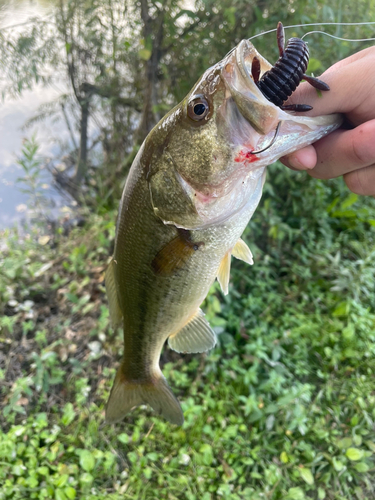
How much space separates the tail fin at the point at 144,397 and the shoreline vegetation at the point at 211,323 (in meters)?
0.56

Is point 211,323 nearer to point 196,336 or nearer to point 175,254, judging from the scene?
point 196,336

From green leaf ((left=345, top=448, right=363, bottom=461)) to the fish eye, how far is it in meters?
2.25

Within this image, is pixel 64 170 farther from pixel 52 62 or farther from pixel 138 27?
pixel 138 27

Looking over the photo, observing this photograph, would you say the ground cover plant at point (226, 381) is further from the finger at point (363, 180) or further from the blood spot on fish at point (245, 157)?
the blood spot on fish at point (245, 157)

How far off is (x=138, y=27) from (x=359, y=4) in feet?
6.06

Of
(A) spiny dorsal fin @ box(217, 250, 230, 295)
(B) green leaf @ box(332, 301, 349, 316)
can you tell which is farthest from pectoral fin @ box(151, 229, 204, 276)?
(B) green leaf @ box(332, 301, 349, 316)

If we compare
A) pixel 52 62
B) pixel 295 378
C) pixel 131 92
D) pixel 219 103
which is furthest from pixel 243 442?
pixel 52 62

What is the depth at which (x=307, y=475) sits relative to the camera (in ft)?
6.53

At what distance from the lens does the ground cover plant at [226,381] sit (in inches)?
78.3

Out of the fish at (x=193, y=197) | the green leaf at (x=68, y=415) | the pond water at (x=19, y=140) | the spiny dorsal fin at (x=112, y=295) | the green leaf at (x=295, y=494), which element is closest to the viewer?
the fish at (x=193, y=197)

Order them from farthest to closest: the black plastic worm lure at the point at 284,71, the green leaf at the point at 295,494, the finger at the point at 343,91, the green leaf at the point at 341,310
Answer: the green leaf at the point at 341,310 < the green leaf at the point at 295,494 < the finger at the point at 343,91 < the black plastic worm lure at the point at 284,71

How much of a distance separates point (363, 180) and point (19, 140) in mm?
4690

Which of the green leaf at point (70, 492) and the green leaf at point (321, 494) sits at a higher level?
the green leaf at point (70, 492)

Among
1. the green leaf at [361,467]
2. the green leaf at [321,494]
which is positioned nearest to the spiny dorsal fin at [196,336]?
the green leaf at [321,494]
